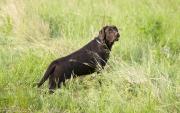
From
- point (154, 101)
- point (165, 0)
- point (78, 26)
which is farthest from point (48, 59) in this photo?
point (165, 0)

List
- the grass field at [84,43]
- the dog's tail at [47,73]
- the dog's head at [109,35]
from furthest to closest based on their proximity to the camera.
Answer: the dog's head at [109,35] → the dog's tail at [47,73] → the grass field at [84,43]

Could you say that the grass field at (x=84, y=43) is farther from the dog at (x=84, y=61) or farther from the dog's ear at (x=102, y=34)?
the dog's ear at (x=102, y=34)

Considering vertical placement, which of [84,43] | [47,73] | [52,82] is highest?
[84,43]

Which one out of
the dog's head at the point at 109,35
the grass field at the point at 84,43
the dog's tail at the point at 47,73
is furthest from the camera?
the dog's head at the point at 109,35

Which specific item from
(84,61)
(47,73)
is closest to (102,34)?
(84,61)

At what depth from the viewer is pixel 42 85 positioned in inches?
247

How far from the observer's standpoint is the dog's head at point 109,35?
20.4 feet

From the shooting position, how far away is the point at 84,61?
6.24m

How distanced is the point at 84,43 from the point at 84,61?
1265mm

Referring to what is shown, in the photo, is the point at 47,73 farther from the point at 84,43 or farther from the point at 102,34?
the point at 84,43

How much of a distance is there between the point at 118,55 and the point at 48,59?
102 centimetres

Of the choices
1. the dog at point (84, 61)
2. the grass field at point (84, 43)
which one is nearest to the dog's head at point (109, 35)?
the dog at point (84, 61)

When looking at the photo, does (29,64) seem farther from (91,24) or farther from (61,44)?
(91,24)

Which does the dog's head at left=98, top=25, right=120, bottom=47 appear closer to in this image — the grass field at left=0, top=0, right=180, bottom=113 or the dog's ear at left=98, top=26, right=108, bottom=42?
the dog's ear at left=98, top=26, right=108, bottom=42
